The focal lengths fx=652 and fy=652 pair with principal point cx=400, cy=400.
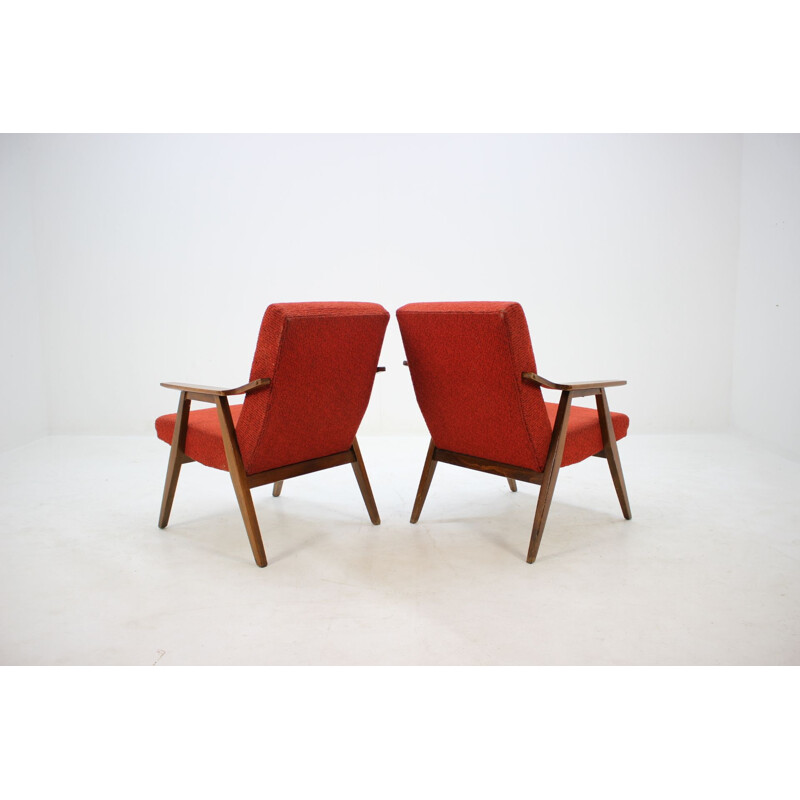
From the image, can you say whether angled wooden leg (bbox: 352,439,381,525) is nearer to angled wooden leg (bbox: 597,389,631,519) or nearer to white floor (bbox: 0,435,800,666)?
white floor (bbox: 0,435,800,666)

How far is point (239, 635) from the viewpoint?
1.93m

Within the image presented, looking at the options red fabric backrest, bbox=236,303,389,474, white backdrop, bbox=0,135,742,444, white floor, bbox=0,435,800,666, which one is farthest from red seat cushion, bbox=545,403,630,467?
white backdrop, bbox=0,135,742,444

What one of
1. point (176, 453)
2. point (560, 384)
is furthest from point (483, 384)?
point (176, 453)

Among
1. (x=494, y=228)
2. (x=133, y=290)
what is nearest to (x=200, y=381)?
(x=133, y=290)

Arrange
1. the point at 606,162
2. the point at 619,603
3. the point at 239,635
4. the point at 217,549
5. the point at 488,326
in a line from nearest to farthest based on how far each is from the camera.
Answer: the point at 239,635 → the point at 619,603 → the point at 488,326 → the point at 217,549 → the point at 606,162

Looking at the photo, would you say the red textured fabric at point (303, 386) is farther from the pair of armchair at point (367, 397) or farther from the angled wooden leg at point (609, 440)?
the angled wooden leg at point (609, 440)

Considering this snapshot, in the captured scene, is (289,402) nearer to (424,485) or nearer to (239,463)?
(239,463)

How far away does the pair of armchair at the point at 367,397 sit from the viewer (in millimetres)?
2322

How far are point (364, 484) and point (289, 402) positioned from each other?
2.12ft

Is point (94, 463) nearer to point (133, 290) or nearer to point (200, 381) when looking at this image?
point (200, 381)

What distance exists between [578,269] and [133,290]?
11.1 ft

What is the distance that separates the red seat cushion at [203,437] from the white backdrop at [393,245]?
7.45 feet

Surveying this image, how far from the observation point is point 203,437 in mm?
2574

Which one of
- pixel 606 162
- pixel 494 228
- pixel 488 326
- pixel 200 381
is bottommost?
pixel 200 381
